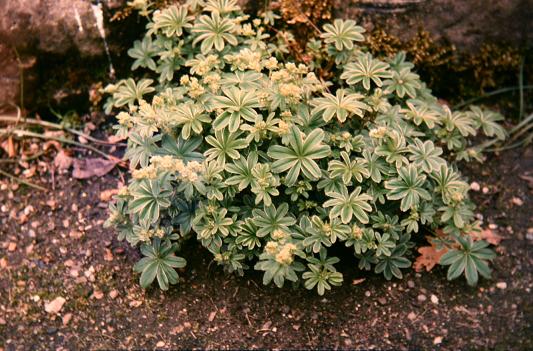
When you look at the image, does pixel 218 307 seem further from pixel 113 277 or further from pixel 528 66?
pixel 528 66

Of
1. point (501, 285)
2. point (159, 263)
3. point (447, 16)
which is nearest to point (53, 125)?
point (159, 263)

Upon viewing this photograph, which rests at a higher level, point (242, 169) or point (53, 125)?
point (242, 169)

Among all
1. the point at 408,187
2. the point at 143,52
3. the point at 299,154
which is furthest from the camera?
the point at 143,52

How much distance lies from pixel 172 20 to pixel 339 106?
3.36 feet

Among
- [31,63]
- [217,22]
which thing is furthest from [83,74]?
[217,22]

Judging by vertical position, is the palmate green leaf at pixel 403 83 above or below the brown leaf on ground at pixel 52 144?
above

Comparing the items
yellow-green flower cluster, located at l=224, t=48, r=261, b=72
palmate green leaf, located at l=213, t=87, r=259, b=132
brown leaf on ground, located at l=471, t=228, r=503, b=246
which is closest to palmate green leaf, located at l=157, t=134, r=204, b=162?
palmate green leaf, located at l=213, t=87, r=259, b=132

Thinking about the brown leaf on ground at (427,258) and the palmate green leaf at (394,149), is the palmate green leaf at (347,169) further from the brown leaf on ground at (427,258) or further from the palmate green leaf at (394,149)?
the brown leaf on ground at (427,258)

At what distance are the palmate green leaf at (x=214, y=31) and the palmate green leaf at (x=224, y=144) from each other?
0.53m

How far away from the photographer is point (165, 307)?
9.87 ft

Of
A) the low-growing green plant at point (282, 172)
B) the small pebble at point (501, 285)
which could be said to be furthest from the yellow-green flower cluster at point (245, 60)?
the small pebble at point (501, 285)

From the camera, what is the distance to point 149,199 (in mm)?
2771

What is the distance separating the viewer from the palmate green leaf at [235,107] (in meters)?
2.76

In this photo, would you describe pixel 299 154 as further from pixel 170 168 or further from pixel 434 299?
pixel 434 299
